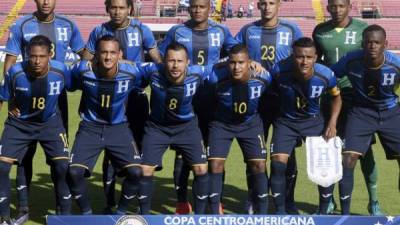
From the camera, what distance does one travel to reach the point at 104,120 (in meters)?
6.02

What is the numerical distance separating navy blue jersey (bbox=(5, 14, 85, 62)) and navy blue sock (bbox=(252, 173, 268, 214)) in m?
2.09

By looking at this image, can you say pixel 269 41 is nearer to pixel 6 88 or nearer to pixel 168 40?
pixel 168 40

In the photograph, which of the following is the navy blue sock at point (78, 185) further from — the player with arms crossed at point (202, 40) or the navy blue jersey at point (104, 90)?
the player with arms crossed at point (202, 40)

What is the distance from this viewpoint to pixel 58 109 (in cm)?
617

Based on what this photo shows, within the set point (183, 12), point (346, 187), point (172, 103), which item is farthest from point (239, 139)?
point (183, 12)

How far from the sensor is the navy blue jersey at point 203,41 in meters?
6.45

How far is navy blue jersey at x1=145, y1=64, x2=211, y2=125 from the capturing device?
19.6 ft

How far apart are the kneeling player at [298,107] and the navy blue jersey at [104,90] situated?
129 cm

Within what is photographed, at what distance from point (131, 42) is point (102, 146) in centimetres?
107

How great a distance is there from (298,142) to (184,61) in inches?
53.4

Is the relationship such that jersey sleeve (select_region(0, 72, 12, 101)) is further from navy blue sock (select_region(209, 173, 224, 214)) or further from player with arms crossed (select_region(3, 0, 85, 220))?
navy blue sock (select_region(209, 173, 224, 214))

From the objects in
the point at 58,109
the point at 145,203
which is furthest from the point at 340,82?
the point at 58,109

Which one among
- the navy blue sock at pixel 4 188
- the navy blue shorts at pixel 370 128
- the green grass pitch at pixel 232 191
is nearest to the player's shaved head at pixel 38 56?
the navy blue sock at pixel 4 188

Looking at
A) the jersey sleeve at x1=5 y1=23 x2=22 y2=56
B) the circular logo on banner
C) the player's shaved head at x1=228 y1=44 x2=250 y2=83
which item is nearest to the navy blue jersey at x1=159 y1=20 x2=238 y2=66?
the player's shaved head at x1=228 y1=44 x2=250 y2=83
